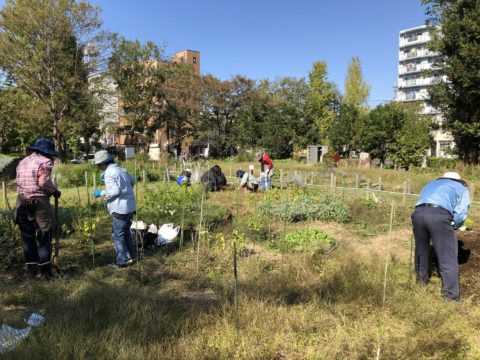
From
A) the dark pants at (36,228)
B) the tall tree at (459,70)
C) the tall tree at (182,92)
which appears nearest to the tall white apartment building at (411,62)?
the tall tree at (182,92)

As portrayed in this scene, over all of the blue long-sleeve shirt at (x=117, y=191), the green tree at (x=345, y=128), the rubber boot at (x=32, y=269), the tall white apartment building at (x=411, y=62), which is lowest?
the rubber boot at (x=32, y=269)

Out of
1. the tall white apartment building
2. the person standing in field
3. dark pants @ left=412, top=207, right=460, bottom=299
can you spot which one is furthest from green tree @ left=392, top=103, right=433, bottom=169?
the tall white apartment building

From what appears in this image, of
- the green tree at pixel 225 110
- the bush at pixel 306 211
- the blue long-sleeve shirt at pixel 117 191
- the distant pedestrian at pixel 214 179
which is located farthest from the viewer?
the green tree at pixel 225 110

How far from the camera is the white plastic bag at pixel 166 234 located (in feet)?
17.4

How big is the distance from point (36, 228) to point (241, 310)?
2587mm

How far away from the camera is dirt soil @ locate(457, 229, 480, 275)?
4270mm

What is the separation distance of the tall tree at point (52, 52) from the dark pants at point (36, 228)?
18607 millimetres

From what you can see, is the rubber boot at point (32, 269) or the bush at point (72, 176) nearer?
the rubber boot at point (32, 269)

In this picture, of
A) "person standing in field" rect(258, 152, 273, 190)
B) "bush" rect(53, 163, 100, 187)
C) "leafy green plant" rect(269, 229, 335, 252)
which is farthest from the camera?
"bush" rect(53, 163, 100, 187)

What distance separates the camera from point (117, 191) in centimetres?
443

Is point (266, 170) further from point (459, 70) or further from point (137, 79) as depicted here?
point (137, 79)

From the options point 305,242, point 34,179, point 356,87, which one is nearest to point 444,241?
point 305,242

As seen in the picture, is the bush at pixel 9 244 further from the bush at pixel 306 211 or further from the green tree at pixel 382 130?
the green tree at pixel 382 130

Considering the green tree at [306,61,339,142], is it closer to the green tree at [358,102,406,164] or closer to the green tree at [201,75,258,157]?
the green tree at [201,75,258,157]
